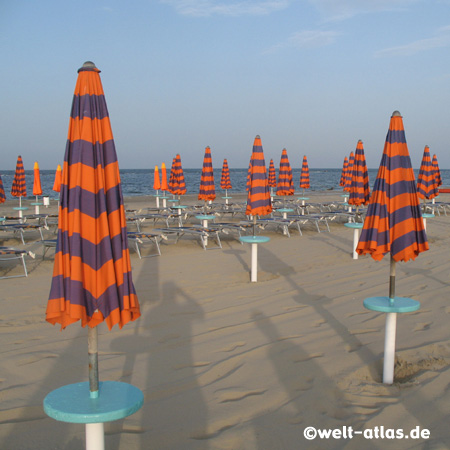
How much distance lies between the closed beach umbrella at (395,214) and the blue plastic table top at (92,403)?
7.06 ft

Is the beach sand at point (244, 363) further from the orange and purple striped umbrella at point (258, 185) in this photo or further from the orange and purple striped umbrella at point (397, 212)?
the orange and purple striped umbrella at point (258, 185)

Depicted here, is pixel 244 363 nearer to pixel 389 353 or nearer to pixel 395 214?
pixel 389 353

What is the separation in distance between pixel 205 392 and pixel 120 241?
1.65m

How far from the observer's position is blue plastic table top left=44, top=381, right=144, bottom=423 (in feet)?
6.36

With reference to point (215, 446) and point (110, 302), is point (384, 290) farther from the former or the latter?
point (110, 302)

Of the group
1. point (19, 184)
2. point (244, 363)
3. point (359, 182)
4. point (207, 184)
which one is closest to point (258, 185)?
point (359, 182)

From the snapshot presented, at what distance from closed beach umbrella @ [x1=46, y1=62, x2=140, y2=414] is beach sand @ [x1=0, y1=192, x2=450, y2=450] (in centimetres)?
104

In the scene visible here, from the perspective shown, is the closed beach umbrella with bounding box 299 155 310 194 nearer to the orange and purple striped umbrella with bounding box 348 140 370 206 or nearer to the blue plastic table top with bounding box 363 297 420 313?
the orange and purple striped umbrella with bounding box 348 140 370 206

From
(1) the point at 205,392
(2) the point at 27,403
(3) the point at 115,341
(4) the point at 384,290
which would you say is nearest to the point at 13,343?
(3) the point at 115,341

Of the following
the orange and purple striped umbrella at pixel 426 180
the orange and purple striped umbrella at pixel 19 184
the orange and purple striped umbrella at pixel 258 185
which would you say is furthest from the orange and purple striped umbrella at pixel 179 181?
the orange and purple striped umbrella at pixel 258 185

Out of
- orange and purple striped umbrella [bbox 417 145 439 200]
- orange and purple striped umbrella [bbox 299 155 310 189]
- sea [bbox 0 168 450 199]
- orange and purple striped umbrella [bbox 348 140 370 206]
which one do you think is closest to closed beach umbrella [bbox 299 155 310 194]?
orange and purple striped umbrella [bbox 299 155 310 189]

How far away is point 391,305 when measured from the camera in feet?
11.2

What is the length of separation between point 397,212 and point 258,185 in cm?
380

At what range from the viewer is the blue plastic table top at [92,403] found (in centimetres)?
194
